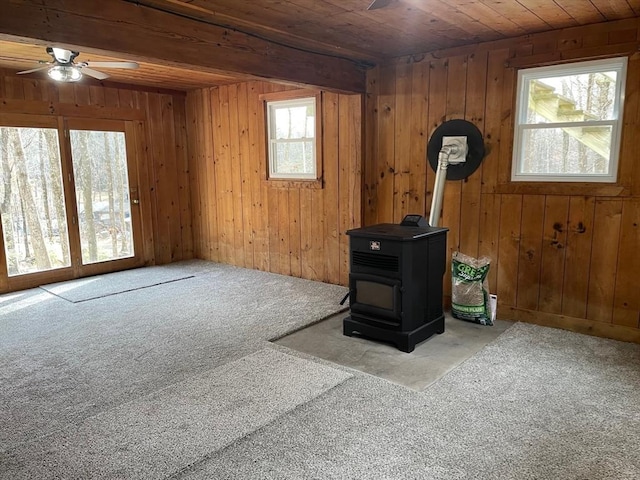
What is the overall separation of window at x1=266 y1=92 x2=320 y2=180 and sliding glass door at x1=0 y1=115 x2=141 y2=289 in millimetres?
1984

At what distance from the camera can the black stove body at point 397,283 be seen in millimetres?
3322

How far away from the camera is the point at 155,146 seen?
636cm

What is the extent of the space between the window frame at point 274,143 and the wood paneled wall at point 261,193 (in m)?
0.05

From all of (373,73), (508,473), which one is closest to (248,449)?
(508,473)

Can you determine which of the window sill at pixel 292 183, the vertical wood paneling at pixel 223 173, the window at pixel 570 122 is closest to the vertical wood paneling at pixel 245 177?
the vertical wood paneling at pixel 223 173

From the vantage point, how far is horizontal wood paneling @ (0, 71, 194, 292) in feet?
18.3

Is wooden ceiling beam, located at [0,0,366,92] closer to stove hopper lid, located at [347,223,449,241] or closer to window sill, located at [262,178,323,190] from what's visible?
window sill, located at [262,178,323,190]

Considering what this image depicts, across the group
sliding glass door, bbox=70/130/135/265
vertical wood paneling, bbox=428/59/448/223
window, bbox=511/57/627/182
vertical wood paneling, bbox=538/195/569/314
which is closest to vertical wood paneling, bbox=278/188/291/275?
vertical wood paneling, bbox=428/59/448/223

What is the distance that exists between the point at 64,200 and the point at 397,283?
427 cm

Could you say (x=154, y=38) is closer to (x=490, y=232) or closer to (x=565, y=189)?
(x=490, y=232)

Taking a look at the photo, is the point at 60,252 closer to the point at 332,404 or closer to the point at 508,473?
the point at 332,404

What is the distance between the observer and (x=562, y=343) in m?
3.53

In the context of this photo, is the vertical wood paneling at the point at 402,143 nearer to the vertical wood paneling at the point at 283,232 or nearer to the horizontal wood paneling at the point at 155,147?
the vertical wood paneling at the point at 283,232

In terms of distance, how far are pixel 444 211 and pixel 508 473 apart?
2705 millimetres
